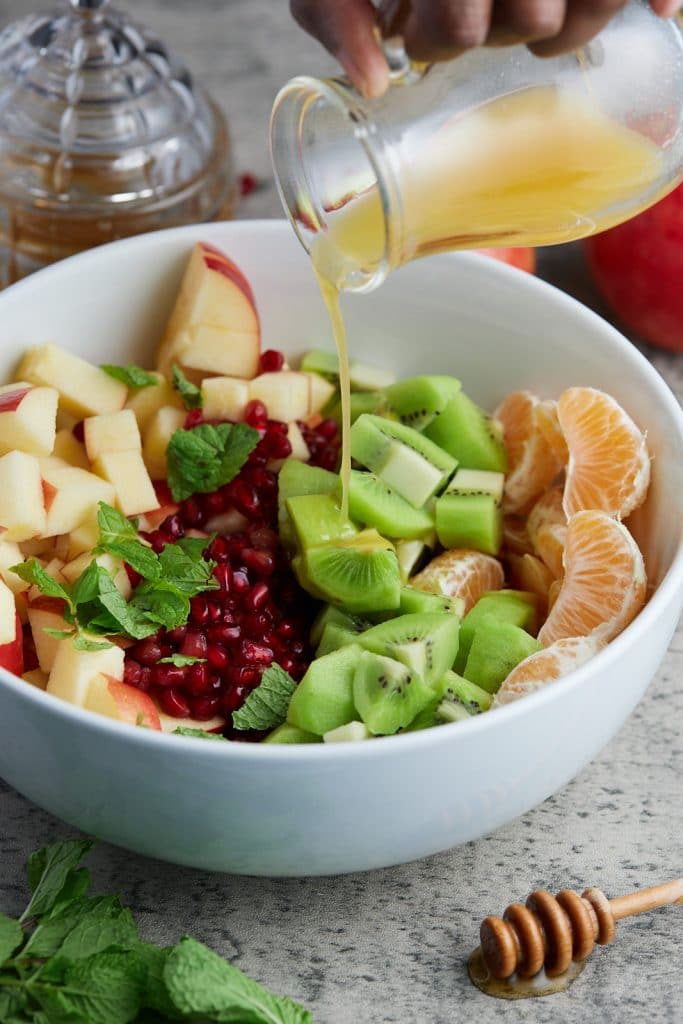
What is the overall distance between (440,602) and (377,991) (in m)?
0.58

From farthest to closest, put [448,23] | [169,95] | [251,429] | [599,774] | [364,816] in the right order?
[169,95], [251,429], [599,774], [364,816], [448,23]

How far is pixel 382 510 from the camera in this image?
2.09m

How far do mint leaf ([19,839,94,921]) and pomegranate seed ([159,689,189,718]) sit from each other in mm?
216

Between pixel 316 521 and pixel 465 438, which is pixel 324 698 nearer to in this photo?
pixel 316 521

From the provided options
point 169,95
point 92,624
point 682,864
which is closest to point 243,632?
point 92,624

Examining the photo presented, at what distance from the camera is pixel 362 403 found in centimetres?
230

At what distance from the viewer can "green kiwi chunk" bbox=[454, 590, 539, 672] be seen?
194 centimetres

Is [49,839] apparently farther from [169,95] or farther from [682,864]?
[169,95]

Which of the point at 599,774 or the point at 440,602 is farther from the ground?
the point at 440,602

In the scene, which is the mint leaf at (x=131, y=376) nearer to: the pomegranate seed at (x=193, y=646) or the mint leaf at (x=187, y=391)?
the mint leaf at (x=187, y=391)

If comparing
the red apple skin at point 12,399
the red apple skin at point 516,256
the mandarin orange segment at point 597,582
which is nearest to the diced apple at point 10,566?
the red apple skin at point 12,399

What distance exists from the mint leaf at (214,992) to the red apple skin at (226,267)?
121 centimetres

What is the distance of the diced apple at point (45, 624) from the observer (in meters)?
1.86

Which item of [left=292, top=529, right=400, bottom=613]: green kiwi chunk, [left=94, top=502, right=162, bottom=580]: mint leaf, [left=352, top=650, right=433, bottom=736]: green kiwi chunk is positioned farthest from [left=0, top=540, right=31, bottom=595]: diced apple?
[left=352, top=650, right=433, bottom=736]: green kiwi chunk
